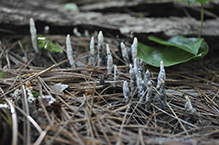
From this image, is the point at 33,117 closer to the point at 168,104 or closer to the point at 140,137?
the point at 140,137

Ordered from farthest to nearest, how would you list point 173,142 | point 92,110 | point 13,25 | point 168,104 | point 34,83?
1. point 13,25
2. point 34,83
3. point 168,104
4. point 92,110
5. point 173,142

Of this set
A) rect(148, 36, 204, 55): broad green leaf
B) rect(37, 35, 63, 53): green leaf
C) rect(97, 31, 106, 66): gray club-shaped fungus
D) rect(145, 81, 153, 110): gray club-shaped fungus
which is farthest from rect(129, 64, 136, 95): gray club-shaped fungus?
rect(37, 35, 63, 53): green leaf

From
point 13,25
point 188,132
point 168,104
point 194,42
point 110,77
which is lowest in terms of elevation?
point 188,132

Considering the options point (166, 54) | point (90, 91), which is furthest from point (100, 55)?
point (166, 54)

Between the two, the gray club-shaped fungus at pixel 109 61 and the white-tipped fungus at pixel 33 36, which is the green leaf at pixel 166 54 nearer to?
the gray club-shaped fungus at pixel 109 61

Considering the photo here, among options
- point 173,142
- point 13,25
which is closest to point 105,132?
point 173,142

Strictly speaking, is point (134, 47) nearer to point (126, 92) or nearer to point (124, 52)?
point (124, 52)

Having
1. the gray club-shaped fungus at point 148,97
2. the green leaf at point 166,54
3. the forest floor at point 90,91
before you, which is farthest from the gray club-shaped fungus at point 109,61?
the gray club-shaped fungus at point 148,97
